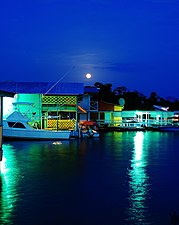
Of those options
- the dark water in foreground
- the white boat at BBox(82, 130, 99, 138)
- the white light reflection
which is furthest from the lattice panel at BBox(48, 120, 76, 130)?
the white light reflection

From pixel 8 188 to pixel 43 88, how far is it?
3206 centimetres

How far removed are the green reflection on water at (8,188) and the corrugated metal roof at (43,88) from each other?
937 inches

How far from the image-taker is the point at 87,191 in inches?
514

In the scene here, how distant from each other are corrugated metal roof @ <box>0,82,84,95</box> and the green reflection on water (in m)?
23.8

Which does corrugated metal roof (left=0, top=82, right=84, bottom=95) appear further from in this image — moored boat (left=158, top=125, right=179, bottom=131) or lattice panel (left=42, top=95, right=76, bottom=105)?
moored boat (left=158, top=125, right=179, bottom=131)

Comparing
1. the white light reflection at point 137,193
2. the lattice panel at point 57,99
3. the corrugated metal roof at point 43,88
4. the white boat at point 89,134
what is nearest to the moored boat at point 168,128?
the corrugated metal roof at point 43,88

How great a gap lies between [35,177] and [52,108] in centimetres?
2899

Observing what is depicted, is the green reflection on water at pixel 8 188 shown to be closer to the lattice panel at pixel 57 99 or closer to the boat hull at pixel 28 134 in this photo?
the boat hull at pixel 28 134

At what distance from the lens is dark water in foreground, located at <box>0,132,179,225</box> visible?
10.1m

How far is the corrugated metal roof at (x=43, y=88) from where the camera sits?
4362 centimetres

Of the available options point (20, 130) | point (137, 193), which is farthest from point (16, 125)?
point (137, 193)

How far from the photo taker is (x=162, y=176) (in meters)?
16.2

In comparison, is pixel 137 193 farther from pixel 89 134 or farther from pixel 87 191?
pixel 89 134

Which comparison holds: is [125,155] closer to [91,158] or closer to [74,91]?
[91,158]
